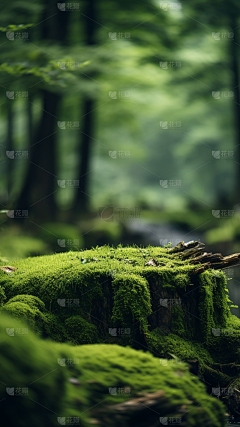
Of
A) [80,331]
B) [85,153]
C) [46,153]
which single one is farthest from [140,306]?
[85,153]

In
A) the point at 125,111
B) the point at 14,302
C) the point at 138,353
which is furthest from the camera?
the point at 125,111

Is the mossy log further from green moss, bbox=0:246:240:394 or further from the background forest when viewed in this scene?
the background forest

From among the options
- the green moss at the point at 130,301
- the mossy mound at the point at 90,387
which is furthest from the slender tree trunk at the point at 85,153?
the mossy mound at the point at 90,387

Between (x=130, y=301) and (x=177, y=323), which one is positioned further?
(x=177, y=323)

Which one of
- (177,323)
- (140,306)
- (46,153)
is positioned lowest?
(177,323)

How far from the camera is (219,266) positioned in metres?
4.47

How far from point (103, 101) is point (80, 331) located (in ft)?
29.2

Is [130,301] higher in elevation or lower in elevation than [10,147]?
higher

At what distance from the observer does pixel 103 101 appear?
1126 cm

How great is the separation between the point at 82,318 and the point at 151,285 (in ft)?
2.83

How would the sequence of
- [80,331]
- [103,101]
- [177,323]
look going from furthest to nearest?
[103,101] → [177,323] → [80,331]

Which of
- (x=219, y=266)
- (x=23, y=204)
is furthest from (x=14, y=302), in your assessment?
(x=23, y=204)

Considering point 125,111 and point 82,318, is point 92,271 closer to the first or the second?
point 82,318

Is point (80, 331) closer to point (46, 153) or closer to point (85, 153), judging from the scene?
point (46, 153)
